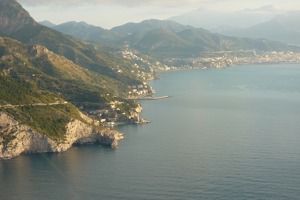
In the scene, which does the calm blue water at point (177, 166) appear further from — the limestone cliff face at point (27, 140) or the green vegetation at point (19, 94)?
the green vegetation at point (19, 94)

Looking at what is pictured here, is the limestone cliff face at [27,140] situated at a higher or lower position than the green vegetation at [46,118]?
lower

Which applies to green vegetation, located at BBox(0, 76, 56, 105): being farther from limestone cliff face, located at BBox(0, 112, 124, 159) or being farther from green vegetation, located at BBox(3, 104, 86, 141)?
limestone cliff face, located at BBox(0, 112, 124, 159)

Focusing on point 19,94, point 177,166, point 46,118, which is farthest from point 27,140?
point 177,166

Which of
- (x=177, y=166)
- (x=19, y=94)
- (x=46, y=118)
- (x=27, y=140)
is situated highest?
(x=19, y=94)

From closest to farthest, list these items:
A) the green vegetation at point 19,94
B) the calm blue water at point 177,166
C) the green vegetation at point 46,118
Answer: the calm blue water at point 177,166, the green vegetation at point 46,118, the green vegetation at point 19,94

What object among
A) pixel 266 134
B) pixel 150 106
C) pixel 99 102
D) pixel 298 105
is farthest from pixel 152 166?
pixel 298 105

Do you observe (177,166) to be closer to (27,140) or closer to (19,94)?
(27,140)

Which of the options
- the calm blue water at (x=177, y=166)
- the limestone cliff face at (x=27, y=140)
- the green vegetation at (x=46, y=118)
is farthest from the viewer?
the green vegetation at (x=46, y=118)

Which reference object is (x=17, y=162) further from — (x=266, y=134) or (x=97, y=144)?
(x=266, y=134)
